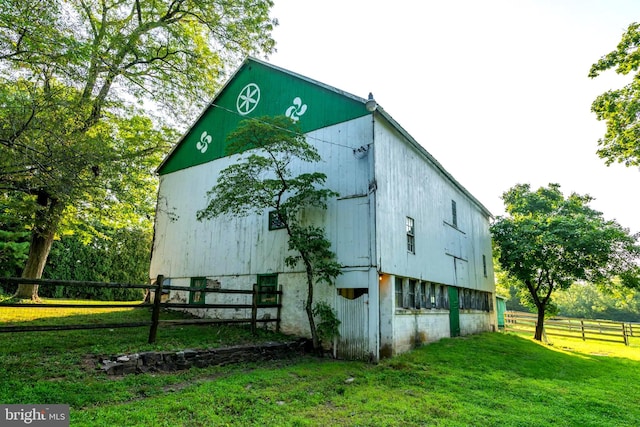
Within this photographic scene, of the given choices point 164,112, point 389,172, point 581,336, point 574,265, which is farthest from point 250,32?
point 581,336

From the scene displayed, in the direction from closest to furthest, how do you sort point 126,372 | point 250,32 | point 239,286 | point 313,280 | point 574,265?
1. point 126,372
2. point 313,280
3. point 239,286
4. point 250,32
5. point 574,265

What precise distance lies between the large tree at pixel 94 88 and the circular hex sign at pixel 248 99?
2657 millimetres

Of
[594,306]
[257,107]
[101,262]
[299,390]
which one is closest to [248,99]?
[257,107]

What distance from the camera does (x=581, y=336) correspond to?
21.8 metres

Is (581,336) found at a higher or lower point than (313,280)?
lower

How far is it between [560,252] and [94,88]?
20700 millimetres

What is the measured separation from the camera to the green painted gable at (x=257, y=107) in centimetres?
1118

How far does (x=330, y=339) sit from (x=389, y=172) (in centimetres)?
514

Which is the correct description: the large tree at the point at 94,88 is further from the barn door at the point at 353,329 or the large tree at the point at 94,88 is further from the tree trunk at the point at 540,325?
the tree trunk at the point at 540,325

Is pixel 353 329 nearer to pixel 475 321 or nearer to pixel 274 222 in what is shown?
pixel 274 222

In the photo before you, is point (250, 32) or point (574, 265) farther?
point (574, 265)

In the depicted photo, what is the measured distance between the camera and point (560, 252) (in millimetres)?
17656

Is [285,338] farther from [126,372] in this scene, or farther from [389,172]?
[389,172]

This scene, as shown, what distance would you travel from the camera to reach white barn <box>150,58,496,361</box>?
9594 millimetres
